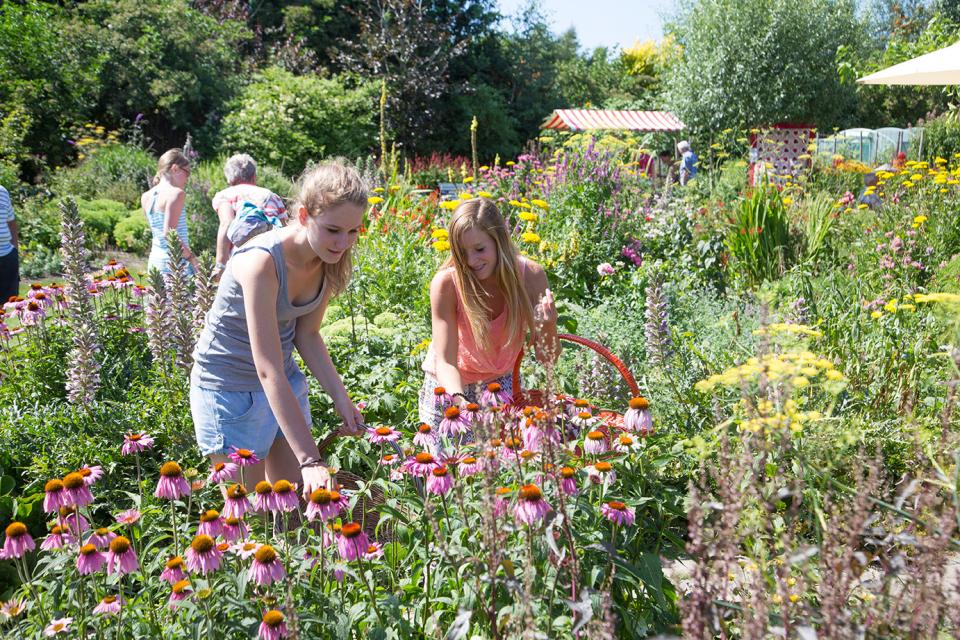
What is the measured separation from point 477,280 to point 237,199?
274 centimetres

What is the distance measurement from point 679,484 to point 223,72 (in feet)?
58.4

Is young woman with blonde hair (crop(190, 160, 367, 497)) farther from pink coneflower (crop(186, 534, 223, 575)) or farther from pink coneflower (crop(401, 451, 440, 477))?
pink coneflower (crop(186, 534, 223, 575))

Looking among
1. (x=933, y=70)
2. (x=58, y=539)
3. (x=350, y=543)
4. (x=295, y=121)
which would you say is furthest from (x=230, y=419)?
(x=295, y=121)

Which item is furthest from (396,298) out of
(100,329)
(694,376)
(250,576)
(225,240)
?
(250,576)

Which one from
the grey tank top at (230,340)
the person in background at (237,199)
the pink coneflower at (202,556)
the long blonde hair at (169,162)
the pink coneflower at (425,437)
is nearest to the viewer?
the pink coneflower at (202,556)

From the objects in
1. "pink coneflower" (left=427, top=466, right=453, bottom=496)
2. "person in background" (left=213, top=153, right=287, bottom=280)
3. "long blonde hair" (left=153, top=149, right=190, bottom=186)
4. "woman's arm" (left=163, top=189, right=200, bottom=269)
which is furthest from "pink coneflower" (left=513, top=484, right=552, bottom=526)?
"long blonde hair" (left=153, top=149, right=190, bottom=186)

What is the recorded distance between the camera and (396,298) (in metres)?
5.11

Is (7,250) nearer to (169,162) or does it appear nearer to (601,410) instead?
(169,162)

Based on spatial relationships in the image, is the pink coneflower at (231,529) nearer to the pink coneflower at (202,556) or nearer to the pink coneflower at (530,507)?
the pink coneflower at (202,556)

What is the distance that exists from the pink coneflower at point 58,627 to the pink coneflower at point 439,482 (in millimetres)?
826

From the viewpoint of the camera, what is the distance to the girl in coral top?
2.93 meters

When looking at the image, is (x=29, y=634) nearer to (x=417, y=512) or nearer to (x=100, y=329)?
(x=417, y=512)

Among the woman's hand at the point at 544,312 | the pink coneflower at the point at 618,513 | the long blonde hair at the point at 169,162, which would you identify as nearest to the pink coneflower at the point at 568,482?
the pink coneflower at the point at 618,513

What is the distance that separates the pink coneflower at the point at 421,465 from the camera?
1768mm
